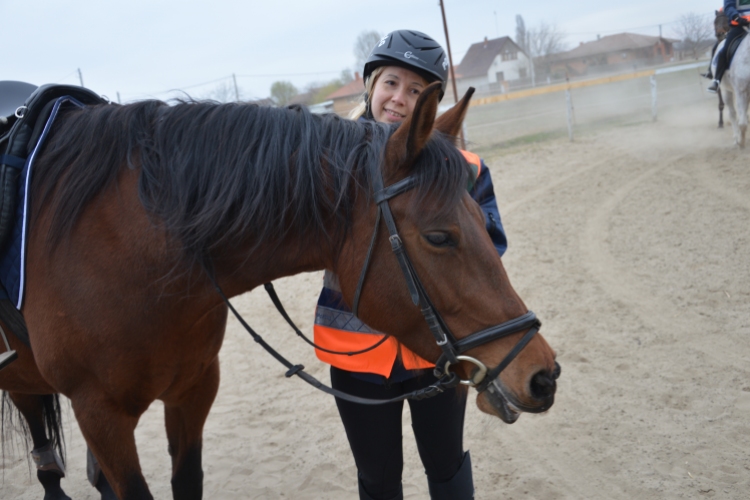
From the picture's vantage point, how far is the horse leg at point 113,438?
200 centimetres

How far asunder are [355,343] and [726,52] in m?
10.3

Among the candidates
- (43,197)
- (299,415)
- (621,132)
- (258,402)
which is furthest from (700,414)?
(621,132)

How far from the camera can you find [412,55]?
2262mm

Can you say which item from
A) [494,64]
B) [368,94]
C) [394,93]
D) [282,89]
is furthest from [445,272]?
[494,64]

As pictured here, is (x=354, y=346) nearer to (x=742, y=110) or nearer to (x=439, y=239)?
(x=439, y=239)

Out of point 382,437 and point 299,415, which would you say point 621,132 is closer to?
point 299,415

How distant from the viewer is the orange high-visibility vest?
6.56 feet

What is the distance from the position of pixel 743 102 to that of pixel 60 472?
10350 millimetres

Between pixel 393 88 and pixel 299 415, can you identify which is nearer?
pixel 393 88

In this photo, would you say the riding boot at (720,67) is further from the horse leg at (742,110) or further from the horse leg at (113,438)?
the horse leg at (113,438)

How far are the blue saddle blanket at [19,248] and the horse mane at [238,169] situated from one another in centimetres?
10

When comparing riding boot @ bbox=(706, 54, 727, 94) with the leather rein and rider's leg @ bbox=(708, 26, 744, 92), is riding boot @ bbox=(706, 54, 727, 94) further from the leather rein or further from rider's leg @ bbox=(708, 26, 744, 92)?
the leather rein

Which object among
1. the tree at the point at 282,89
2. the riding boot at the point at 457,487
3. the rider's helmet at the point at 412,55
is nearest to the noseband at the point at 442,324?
the riding boot at the point at 457,487

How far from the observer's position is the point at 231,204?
177 centimetres
